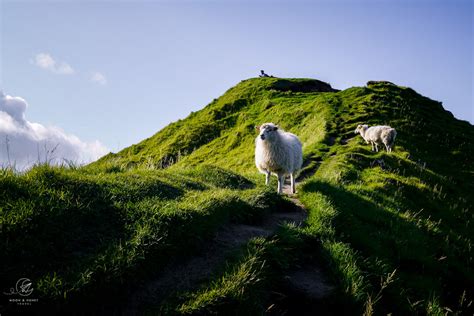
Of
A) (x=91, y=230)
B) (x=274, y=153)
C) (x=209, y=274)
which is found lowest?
(x=209, y=274)

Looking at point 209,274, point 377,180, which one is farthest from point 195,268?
point 377,180

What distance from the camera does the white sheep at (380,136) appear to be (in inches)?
866

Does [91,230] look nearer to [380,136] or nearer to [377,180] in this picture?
[377,180]

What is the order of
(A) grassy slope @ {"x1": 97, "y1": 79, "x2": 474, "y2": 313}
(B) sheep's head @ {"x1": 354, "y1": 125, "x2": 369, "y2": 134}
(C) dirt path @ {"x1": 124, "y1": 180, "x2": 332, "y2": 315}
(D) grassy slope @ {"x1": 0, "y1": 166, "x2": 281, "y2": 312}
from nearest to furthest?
(D) grassy slope @ {"x1": 0, "y1": 166, "x2": 281, "y2": 312}
(C) dirt path @ {"x1": 124, "y1": 180, "x2": 332, "y2": 315}
(A) grassy slope @ {"x1": 97, "y1": 79, "x2": 474, "y2": 313}
(B) sheep's head @ {"x1": 354, "y1": 125, "x2": 369, "y2": 134}

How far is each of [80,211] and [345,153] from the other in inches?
682

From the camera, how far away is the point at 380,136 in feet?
73.4

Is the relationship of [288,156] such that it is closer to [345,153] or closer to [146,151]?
[345,153]

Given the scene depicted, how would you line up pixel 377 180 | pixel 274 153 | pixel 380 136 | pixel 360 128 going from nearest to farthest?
pixel 274 153, pixel 377 180, pixel 380 136, pixel 360 128

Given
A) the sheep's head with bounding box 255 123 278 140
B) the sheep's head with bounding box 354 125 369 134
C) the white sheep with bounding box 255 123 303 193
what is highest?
the sheep's head with bounding box 354 125 369 134

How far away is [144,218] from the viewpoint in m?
5.71

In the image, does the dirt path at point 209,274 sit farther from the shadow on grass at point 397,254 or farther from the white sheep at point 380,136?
the white sheep at point 380,136

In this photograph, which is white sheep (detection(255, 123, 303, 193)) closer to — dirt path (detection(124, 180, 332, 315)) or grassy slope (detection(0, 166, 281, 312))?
dirt path (detection(124, 180, 332, 315))

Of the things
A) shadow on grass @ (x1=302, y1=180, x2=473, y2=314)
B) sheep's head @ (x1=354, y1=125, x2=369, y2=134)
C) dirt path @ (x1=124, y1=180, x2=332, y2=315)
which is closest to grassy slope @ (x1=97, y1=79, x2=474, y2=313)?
shadow on grass @ (x1=302, y1=180, x2=473, y2=314)

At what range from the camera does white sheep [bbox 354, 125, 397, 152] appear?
2200cm
